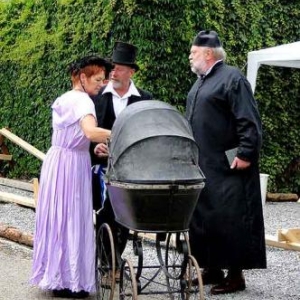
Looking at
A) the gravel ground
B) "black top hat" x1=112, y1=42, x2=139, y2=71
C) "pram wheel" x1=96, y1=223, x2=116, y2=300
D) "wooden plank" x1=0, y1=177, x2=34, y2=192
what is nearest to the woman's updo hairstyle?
"black top hat" x1=112, y1=42, x2=139, y2=71

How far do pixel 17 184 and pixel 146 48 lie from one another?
12.3ft

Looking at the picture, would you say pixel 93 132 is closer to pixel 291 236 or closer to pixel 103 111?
pixel 103 111

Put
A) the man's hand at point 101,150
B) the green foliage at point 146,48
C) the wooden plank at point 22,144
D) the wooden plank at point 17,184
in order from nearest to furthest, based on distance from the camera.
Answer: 1. the man's hand at point 101,150
2. the green foliage at point 146,48
3. the wooden plank at point 22,144
4. the wooden plank at point 17,184

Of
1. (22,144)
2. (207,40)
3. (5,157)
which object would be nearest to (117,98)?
(207,40)

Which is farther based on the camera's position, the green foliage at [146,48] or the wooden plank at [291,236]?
the green foliage at [146,48]

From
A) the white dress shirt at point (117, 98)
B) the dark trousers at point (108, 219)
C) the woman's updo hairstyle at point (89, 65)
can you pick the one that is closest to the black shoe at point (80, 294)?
the dark trousers at point (108, 219)

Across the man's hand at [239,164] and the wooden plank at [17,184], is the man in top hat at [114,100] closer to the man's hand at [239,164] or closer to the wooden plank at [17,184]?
the man's hand at [239,164]

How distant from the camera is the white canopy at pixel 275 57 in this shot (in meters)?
9.98

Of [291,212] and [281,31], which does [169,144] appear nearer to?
[291,212]

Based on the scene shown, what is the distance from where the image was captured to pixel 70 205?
19.2 ft

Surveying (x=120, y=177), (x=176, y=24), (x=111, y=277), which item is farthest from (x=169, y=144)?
(x=176, y=24)

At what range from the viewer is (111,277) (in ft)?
17.6

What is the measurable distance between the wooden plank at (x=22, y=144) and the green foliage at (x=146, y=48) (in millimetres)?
328

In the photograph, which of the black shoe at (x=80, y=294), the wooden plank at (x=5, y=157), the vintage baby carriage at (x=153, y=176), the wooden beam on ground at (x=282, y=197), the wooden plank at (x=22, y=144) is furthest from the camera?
the wooden plank at (x=5, y=157)
